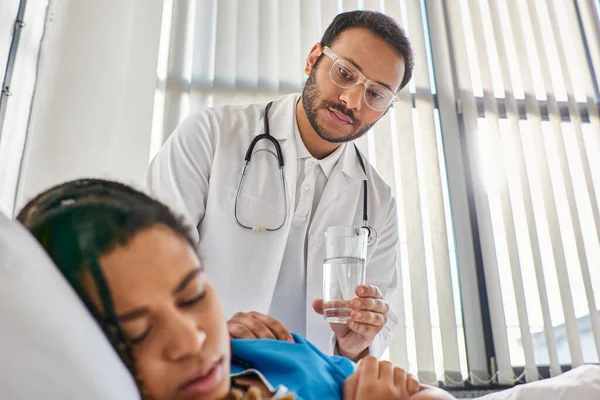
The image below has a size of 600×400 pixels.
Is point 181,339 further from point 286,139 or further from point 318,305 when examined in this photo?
point 286,139

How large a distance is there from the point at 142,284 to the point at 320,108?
1.20m

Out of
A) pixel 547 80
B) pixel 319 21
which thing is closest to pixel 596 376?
pixel 319 21

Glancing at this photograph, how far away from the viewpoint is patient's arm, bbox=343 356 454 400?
68 centimetres

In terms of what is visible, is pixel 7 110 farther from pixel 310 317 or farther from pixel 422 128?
pixel 422 128

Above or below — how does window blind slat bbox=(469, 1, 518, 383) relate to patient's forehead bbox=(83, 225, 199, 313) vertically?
above

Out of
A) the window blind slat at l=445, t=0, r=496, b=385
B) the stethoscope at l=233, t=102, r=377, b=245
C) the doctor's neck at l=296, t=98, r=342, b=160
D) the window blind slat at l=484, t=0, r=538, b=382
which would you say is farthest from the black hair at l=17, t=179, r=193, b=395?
the window blind slat at l=484, t=0, r=538, b=382

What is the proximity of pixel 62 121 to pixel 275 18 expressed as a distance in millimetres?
1134

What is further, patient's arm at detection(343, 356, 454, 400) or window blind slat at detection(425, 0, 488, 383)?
window blind slat at detection(425, 0, 488, 383)

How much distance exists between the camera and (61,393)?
14.0 inches

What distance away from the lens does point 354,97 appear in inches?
61.1

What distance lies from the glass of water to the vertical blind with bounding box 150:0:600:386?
1178 millimetres

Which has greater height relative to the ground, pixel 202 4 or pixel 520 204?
pixel 202 4

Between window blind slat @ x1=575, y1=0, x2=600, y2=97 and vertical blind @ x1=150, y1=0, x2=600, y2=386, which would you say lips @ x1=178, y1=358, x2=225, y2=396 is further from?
window blind slat @ x1=575, y1=0, x2=600, y2=97

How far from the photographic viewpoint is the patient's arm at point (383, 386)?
68 centimetres
